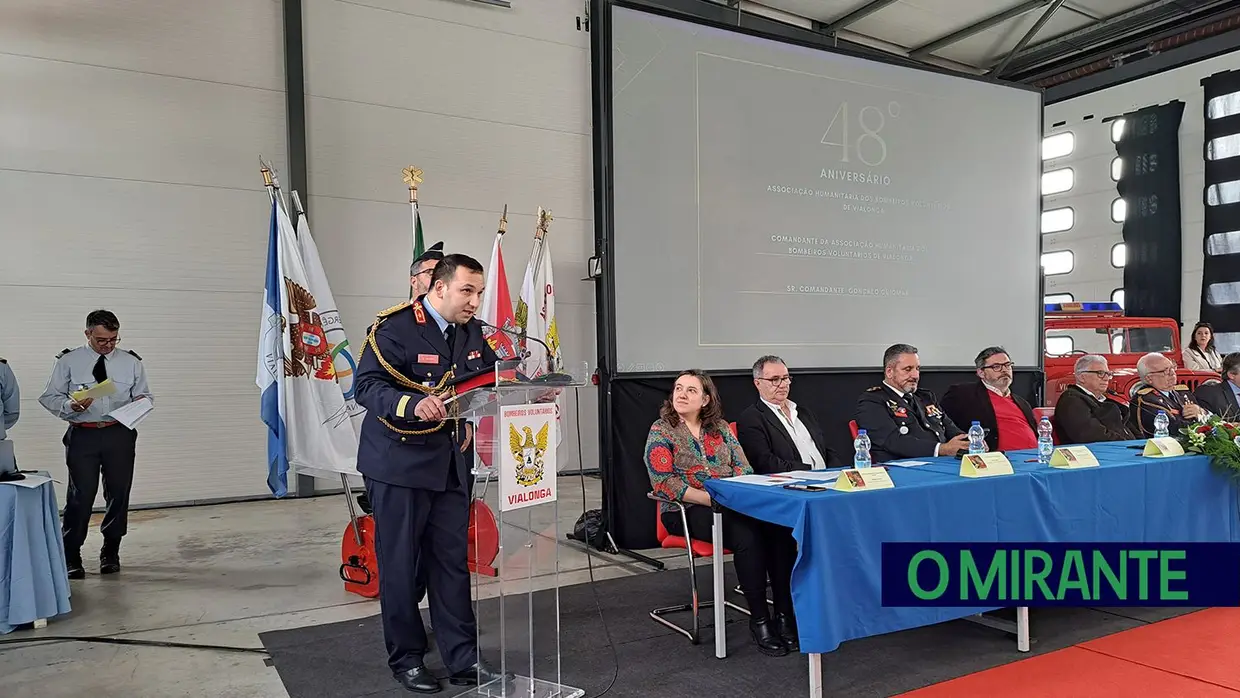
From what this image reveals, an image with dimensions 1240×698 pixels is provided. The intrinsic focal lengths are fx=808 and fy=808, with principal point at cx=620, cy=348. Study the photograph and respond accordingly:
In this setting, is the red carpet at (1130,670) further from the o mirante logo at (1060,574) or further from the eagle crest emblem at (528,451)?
the eagle crest emblem at (528,451)

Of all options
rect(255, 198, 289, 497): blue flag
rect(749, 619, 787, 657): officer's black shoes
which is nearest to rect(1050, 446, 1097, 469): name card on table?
rect(749, 619, 787, 657): officer's black shoes

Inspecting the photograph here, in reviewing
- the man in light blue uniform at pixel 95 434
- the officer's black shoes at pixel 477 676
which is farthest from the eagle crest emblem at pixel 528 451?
the man in light blue uniform at pixel 95 434

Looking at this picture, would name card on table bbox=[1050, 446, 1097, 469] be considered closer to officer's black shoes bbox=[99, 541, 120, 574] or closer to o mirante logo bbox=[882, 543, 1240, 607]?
o mirante logo bbox=[882, 543, 1240, 607]

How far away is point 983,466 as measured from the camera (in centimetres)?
288

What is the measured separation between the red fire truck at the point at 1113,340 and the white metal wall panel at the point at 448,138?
436 centimetres

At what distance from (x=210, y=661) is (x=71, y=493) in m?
2.01

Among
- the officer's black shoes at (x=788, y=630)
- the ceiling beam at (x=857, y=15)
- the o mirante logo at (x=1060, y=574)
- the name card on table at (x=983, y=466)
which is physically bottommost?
the officer's black shoes at (x=788, y=630)

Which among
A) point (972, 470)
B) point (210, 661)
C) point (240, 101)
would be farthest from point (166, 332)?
point (972, 470)

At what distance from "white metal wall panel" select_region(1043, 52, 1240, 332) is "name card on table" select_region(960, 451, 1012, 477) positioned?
802 centimetres

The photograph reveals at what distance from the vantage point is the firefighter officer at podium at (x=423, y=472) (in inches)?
101

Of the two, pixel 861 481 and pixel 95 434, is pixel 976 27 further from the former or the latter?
pixel 95 434

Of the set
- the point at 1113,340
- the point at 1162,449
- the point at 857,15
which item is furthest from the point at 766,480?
the point at 857,15

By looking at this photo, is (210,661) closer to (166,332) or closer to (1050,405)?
(166,332)

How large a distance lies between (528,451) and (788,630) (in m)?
1.38
